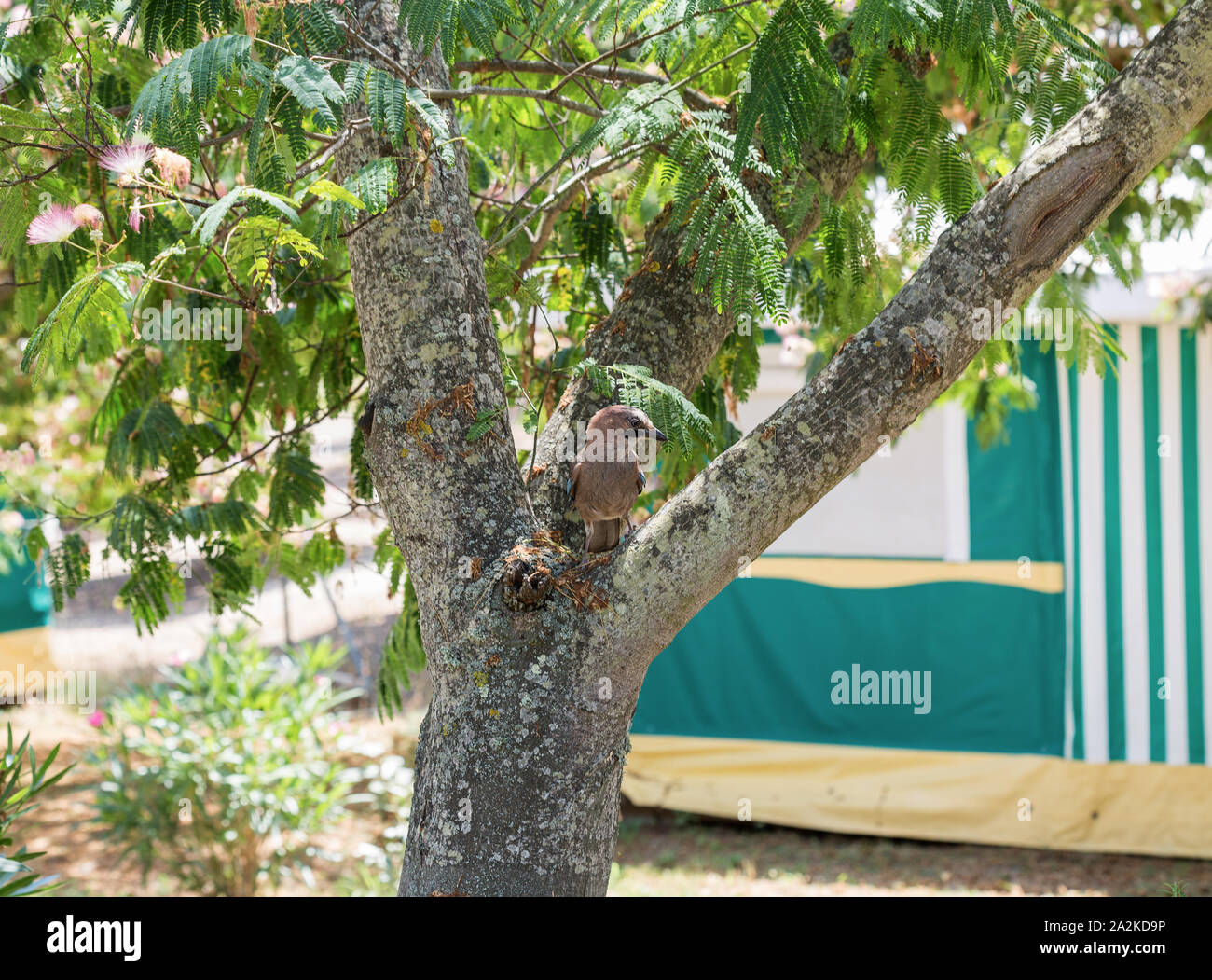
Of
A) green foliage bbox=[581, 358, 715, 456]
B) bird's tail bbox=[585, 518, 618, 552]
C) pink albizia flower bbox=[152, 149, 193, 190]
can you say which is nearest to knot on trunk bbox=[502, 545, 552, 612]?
Result: bird's tail bbox=[585, 518, 618, 552]

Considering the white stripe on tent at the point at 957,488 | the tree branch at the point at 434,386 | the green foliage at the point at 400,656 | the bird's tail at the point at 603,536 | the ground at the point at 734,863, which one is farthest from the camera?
the white stripe on tent at the point at 957,488

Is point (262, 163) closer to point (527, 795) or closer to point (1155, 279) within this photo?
point (527, 795)

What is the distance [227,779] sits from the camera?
5680 mm

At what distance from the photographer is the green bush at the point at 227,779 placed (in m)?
5.70

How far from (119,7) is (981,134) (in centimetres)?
264

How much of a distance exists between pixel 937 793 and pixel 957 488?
187cm

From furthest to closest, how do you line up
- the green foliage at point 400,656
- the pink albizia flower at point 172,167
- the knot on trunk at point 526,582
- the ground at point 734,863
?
the ground at point 734,863
the green foliage at point 400,656
the knot on trunk at point 526,582
the pink albizia flower at point 172,167

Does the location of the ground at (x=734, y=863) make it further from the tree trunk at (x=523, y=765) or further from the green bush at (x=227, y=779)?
the tree trunk at (x=523, y=765)

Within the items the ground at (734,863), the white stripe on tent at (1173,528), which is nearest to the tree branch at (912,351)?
the ground at (734,863)

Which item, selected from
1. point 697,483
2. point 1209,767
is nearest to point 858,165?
point 697,483

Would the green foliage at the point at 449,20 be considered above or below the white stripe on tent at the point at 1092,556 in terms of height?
above

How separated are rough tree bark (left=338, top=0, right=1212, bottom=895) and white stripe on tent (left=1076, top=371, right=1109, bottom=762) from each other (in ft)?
14.5

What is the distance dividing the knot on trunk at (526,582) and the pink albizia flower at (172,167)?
A: 0.94 meters

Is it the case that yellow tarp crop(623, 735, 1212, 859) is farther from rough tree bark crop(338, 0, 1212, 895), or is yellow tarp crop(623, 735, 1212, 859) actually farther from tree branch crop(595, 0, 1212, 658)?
tree branch crop(595, 0, 1212, 658)
